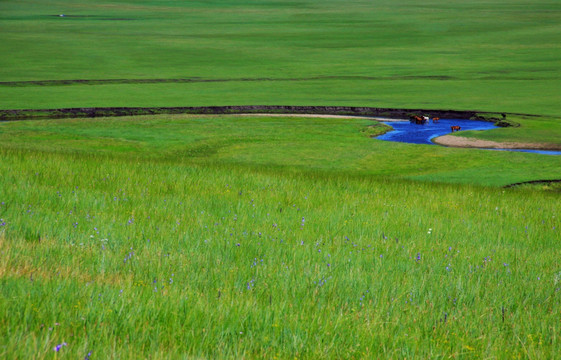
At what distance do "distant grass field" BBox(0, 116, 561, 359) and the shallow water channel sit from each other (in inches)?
1171

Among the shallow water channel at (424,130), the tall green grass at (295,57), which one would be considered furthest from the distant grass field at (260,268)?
the tall green grass at (295,57)

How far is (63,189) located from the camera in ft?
31.8

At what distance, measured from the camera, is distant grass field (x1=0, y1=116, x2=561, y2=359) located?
3641 mm

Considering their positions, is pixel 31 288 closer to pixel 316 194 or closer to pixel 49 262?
pixel 49 262

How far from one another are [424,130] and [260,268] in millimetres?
44680

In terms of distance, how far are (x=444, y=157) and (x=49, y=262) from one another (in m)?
31.0

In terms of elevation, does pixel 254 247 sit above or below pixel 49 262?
below

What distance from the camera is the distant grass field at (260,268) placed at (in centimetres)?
364

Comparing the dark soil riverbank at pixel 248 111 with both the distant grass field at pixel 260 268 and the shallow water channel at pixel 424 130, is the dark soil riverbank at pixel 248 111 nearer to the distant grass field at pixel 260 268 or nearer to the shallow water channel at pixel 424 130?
the shallow water channel at pixel 424 130

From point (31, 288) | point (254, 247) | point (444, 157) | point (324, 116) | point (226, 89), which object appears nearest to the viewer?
point (31, 288)

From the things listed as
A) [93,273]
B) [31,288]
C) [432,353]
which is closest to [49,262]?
[93,273]

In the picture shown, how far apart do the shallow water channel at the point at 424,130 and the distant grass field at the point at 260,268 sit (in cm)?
2973

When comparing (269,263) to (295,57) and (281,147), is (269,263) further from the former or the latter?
(295,57)

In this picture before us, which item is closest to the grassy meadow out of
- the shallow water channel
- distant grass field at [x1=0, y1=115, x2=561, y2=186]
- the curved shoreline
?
distant grass field at [x1=0, y1=115, x2=561, y2=186]
